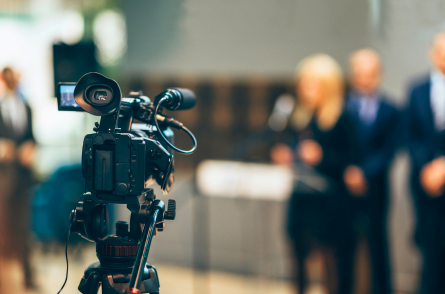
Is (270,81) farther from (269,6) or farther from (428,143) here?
(428,143)

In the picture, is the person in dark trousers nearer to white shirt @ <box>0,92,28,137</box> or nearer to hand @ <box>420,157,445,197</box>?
hand @ <box>420,157,445,197</box>

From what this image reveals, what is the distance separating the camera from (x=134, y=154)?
74 centimetres

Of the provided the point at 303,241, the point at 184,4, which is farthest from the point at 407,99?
the point at 184,4

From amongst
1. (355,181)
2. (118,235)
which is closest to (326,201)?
(355,181)

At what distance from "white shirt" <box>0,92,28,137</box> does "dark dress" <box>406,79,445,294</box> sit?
1764 millimetres

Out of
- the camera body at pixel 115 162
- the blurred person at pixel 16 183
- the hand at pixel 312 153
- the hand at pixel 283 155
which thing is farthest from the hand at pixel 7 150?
the camera body at pixel 115 162

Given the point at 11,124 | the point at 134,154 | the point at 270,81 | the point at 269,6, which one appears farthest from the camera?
the point at 270,81

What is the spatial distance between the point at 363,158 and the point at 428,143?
1.05 feet

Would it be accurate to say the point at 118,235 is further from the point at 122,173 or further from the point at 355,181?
the point at 355,181

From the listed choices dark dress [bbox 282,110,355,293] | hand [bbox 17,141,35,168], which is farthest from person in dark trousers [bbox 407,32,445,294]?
hand [bbox 17,141,35,168]

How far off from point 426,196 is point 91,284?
176 cm

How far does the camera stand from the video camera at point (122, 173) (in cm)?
73

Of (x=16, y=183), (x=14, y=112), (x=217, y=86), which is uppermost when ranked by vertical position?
(x=217, y=86)

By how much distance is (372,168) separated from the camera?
224cm
